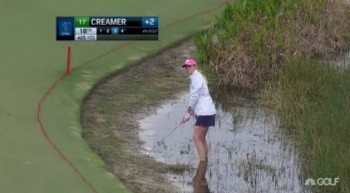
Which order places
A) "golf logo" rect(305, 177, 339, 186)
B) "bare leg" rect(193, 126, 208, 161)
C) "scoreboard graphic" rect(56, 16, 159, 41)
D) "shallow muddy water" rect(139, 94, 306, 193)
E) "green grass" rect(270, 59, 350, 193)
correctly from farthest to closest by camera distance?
1. "scoreboard graphic" rect(56, 16, 159, 41)
2. "bare leg" rect(193, 126, 208, 161)
3. "shallow muddy water" rect(139, 94, 306, 193)
4. "green grass" rect(270, 59, 350, 193)
5. "golf logo" rect(305, 177, 339, 186)

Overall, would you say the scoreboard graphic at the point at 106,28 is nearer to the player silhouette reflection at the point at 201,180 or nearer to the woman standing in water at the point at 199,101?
the woman standing in water at the point at 199,101

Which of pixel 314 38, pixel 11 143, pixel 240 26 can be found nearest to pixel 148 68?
pixel 240 26

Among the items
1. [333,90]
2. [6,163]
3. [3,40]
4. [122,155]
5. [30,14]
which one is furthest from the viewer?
[30,14]

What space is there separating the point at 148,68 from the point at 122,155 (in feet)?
11.4

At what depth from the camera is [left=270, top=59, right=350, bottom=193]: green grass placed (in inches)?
462

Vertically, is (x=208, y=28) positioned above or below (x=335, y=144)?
above

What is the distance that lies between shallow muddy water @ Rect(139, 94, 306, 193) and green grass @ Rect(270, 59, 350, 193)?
0.82 feet

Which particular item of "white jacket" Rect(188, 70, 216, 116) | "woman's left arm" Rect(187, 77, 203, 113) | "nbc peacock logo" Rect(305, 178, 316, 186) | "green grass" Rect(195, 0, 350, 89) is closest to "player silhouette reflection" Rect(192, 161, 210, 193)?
"white jacket" Rect(188, 70, 216, 116)

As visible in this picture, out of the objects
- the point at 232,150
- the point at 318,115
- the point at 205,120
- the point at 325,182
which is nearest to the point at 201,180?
the point at 205,120

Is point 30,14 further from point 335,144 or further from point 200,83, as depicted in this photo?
point 335,144

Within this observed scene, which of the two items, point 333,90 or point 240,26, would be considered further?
point 240,26

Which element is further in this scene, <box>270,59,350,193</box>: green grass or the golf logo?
<box>270,59,350,193</box>: green grass

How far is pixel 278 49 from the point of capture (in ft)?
52.6

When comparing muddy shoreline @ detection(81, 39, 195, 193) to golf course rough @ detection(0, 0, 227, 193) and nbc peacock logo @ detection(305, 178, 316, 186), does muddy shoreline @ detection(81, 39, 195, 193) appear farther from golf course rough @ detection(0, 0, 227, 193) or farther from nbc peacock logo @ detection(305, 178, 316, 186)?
nbc peacock logo @ detection(305, 178, 316, 186)
